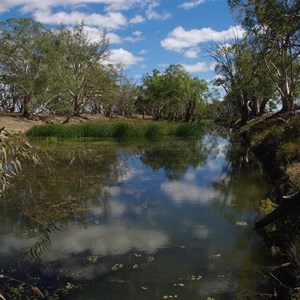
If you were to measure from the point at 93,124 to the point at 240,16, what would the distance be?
18.2 meters

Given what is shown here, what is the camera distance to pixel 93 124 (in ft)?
132

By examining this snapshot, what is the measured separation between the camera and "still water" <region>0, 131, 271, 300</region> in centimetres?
663

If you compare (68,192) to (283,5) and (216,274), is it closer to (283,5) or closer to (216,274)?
(216,274)

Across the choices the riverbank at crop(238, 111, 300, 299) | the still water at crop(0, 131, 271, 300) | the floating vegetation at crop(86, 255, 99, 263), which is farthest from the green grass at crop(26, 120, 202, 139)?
the floating vegetation at crop(86, 255, 99, 263)

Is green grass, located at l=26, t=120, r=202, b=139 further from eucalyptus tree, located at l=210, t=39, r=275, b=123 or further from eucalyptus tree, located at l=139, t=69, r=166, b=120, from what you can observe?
eucalyptus tree, located at l=139, t=69, r=166, b=120

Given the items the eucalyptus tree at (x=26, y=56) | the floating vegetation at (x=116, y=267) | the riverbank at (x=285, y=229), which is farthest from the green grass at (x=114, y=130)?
the floating vegetation at (x=116, y=267)

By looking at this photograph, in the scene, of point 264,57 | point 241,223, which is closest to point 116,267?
point 241,223

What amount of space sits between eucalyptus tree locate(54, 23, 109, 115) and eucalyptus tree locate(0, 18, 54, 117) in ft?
10.9

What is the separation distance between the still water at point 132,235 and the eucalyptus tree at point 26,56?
101 feet

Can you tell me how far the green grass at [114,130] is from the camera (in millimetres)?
37688

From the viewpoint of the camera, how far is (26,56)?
46.0 m

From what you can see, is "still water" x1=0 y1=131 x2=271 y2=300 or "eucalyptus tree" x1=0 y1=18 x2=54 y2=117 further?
"eucalyptus tree" x1=0 y1=18 x2=54 y2=117

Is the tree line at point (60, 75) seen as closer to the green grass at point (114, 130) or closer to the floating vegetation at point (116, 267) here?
the green grass at point (114, 130)

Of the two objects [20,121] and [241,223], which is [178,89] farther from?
[241,223]
